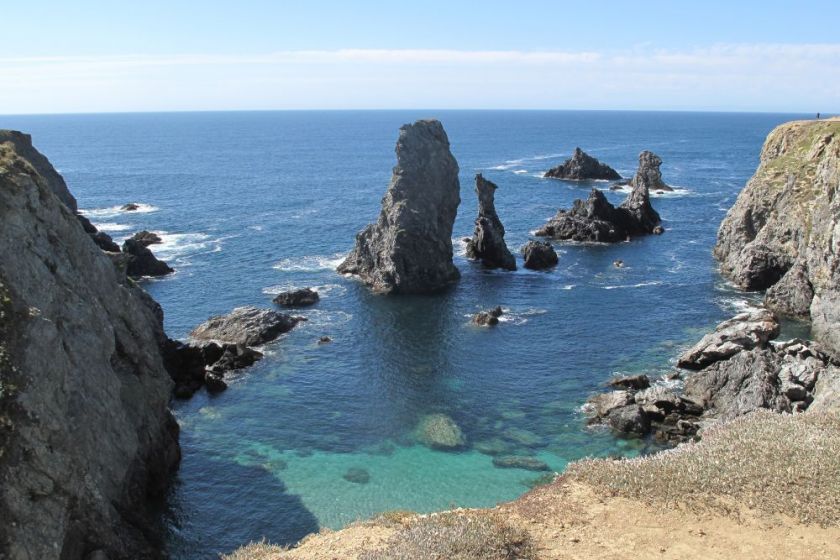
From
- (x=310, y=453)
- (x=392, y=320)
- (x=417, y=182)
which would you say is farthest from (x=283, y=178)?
(x=310, y=453)

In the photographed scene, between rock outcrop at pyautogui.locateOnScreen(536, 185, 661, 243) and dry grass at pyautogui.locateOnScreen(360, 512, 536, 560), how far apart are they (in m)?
88.2

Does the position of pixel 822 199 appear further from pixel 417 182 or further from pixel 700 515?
pixel 700 515

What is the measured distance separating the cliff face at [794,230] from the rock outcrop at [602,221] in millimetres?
17397

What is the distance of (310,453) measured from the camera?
4800 cm

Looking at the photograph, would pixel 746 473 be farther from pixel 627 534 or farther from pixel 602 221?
pixel 602 221

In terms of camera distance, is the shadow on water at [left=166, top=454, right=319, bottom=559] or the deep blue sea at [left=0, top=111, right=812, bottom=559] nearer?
the shadow on water at [left=166, top=454, right=319, bottom=559]

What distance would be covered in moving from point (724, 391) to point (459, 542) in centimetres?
3499

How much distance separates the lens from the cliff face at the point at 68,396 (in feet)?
88.9

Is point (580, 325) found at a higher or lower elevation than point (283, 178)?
lower

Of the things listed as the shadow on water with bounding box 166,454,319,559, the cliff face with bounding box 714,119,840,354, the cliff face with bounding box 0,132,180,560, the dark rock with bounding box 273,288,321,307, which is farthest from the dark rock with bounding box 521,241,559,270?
the cliff face with bounding box 0,132,180,560

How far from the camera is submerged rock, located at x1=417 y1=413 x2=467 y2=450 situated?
49.0 meters

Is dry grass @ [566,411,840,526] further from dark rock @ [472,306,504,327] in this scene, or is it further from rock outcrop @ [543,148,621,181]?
rock outcrop @ [543,148,621,181]

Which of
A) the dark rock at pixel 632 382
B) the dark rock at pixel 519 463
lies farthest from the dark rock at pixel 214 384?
the dark rock at pixel 632 382

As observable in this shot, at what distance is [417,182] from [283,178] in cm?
9717
